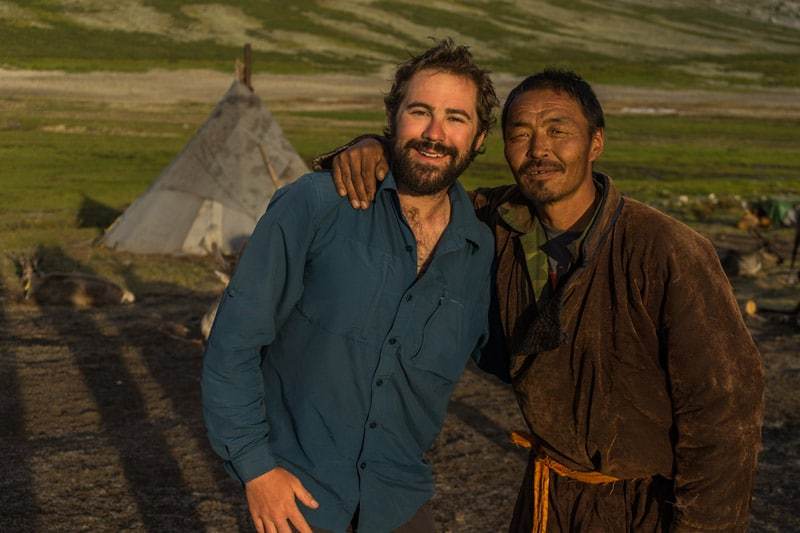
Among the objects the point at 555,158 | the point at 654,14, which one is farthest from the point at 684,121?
the point at 654,14

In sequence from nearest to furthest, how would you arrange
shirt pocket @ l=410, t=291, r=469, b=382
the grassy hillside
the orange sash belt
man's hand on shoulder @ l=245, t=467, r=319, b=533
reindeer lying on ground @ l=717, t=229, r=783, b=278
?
1. man's hand on shoulder @ l=245, t=467, r=319, b=533
2. shirt pocket @ l=410, t=291, r=469, b=382
3. the orange sash belt
4. reindeer lying on ground @ l=717, t=229, r=783, b=278
5. the grassy hillside

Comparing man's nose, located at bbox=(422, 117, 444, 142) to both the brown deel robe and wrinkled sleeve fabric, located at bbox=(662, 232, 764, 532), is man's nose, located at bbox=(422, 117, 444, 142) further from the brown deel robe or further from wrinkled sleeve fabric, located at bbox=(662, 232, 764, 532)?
wrinkled sleeve fabric, located at bbox=(662, 232, 764, 532)

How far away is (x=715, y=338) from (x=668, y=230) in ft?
0.90

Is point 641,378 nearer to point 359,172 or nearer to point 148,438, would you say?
point 359,172

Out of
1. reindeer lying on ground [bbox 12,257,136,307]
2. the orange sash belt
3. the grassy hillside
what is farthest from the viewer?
the grassy hillside

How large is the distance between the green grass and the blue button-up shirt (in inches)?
379

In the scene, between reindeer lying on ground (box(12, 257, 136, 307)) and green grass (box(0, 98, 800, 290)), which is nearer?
reindeer lying on ground (box(12, 257, 136, 307))

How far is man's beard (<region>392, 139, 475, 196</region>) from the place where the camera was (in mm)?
2957

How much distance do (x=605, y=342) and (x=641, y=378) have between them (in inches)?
4.8

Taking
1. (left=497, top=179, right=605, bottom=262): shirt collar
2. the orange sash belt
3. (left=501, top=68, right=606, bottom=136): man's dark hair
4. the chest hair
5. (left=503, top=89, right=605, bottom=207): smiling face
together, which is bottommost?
the orange sash belt

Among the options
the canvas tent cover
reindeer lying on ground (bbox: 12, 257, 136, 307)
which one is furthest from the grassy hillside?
reindeer lying on ground (bbox: 12, 257, 136, 307)

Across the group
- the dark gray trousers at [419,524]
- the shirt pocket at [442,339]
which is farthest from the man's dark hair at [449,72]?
the dark gray trousers at [419,524]

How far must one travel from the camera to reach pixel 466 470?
22.7 ft

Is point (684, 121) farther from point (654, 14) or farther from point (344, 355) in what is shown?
point (654, 14)
